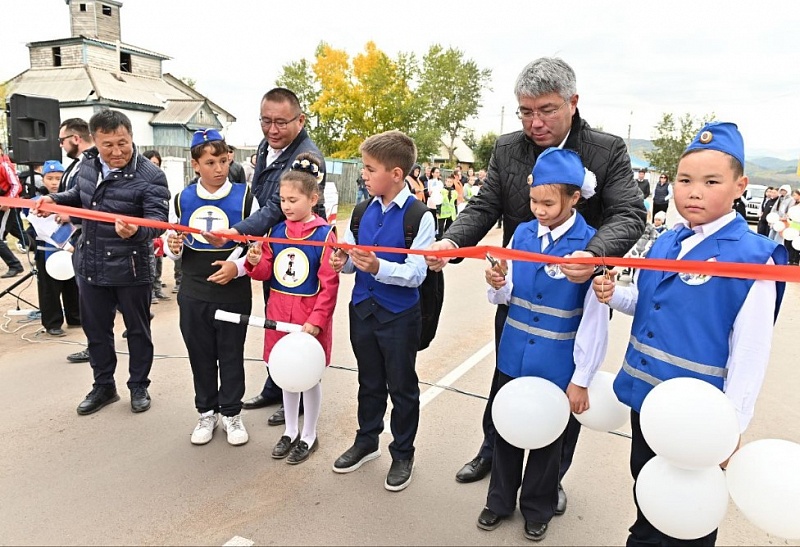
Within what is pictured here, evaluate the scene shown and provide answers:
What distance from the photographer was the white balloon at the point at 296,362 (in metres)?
3.12

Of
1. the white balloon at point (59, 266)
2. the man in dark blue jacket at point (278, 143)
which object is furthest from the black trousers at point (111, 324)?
the white balloon at point (59, 266)

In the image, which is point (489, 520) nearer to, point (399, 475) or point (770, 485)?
point (399, 475)

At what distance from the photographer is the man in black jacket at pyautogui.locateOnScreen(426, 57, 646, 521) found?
258 centimetres

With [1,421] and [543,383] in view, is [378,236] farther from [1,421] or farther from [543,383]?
[1,421]

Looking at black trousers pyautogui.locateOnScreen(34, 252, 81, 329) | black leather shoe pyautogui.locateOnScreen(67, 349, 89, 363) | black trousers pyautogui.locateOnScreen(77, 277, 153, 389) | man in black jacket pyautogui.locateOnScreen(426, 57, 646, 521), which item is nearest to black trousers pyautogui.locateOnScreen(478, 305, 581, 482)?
man in black jacket pyautogui.locateOnScreen(426, 57, 646, 521)

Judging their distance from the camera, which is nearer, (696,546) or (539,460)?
(696,546)

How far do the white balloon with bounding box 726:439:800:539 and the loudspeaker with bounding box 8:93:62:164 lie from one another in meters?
6.66

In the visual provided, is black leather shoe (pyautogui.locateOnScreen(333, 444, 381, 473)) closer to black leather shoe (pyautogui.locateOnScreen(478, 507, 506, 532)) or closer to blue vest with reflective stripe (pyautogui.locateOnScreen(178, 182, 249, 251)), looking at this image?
black leather shoe (pyautogui.locateOnScreen(478, 507, 506, 532))

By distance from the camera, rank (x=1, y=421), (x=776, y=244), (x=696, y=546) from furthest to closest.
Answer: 1. (x=1, y=421)
2. (x=696, y=546)
3. (x=776, y=244)

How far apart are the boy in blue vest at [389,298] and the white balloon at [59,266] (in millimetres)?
3758

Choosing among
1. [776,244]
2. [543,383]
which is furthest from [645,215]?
[543,383]

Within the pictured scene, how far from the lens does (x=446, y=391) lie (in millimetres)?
4766

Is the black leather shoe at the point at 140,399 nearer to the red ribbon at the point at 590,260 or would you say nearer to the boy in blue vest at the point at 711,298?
the red ribbon at the point at 590,260

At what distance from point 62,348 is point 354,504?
4126 mm
